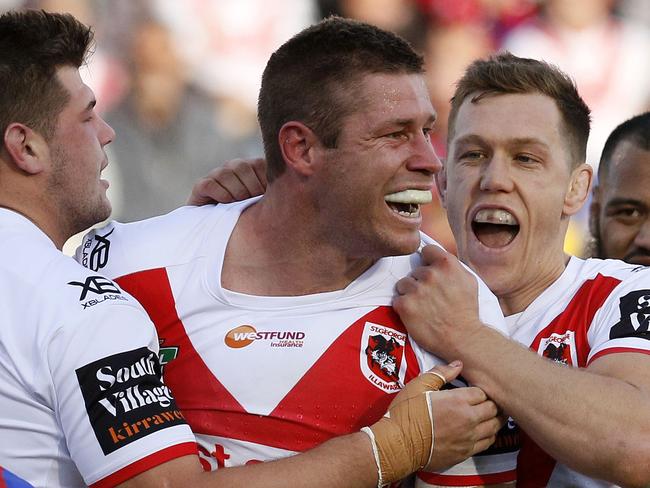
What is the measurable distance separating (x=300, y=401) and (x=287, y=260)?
20.8 inches

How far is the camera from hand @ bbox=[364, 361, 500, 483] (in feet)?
10.2

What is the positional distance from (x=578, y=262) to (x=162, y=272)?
1634 mm

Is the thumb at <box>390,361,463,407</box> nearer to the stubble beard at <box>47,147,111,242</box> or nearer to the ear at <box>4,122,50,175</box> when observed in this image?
the stubble beard at <box>47,147,111,242</box>

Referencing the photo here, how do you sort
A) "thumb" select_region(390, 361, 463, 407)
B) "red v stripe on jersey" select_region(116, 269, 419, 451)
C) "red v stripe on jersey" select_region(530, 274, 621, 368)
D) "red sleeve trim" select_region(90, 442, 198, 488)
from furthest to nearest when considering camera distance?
"red v stripe on jersey" select_region(530, 274, 621, 368), "red v stripe on jersey" select_region(116, 269, 419, 451), "thumb" select_region(390, 361, 463, 407), "red sleeve trim" select_region(90, 442, 198, 488)

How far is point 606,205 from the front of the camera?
488 centimetres

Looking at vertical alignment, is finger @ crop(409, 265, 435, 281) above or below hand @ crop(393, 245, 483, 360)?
above

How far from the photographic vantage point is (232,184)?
13.3 feet

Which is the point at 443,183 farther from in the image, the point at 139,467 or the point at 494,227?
the point at 139,467

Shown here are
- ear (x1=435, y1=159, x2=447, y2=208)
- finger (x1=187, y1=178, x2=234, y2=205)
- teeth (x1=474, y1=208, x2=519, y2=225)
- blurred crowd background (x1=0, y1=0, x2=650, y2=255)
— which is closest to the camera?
finger (x1=187, y1=178, x2=234, y2=205)

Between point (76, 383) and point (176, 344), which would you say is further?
point (176, 344)

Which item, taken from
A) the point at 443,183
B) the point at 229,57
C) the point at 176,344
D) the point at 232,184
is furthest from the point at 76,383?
the point at 229,57

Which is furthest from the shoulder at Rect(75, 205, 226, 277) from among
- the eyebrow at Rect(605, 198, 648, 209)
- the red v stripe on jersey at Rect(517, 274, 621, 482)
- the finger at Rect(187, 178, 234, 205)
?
the eyebrow at Rect(605, 198, 648, 209)

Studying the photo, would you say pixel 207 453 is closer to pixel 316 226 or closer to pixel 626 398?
pixel 316 226

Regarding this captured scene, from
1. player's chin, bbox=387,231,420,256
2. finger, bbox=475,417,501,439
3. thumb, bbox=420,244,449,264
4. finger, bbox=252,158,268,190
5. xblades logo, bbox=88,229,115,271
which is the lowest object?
finger, bbox=475,417,501,439
